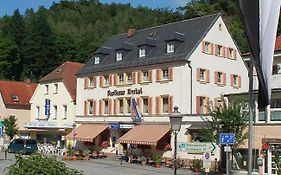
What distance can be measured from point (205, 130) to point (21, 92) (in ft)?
126

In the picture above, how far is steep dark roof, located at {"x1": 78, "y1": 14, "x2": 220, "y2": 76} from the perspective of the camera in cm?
4412

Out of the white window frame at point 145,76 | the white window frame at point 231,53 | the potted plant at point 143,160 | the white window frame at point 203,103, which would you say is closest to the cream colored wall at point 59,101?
the white window frame at point 145,76

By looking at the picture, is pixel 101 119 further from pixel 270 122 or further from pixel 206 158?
pixel 206 158

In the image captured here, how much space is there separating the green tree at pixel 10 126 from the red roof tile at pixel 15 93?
3959 millimetres

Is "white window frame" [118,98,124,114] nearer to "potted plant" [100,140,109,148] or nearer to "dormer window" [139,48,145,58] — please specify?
"potted plant" [100,140,109,148]

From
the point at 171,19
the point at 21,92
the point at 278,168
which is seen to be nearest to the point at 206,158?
the point at 278,168

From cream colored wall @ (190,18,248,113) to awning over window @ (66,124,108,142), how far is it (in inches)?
405

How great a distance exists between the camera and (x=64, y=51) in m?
101

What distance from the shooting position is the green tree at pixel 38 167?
469 inches

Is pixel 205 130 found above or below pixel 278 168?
above

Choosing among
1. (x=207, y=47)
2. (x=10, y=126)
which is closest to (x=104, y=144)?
(x=207, y=47)

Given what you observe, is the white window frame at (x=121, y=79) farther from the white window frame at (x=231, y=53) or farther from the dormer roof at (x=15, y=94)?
the dormer roof at (x=15, y=94)

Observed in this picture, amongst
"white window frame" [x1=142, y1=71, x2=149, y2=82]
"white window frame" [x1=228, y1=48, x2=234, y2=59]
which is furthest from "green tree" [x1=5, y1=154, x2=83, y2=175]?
"white window frame" [x1=228, y1=48, x2=234, y2=59]

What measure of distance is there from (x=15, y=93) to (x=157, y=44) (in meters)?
25.4
